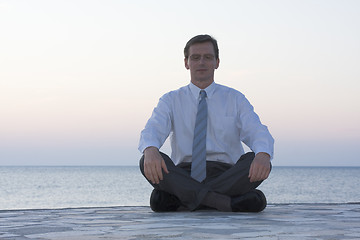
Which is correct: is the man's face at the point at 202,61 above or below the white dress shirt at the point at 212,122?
above

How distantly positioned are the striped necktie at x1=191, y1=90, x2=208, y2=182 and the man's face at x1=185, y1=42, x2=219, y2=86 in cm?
19

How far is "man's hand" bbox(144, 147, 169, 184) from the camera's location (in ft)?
13.5

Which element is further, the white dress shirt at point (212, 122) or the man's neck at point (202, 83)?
the man's neck at point (202, 83)

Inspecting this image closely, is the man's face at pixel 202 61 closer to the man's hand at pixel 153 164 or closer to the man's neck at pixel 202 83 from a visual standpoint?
the man's neck at pixel 202 83

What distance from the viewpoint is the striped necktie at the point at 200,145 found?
14.4 feet

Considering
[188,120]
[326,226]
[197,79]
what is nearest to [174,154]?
[188,120]

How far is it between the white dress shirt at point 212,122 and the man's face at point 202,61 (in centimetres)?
11

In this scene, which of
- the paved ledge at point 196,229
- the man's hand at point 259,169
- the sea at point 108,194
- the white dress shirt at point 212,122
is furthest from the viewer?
the sea at point 108,194

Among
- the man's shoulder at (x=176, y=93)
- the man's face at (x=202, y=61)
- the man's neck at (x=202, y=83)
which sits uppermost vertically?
the man's face at (x=202, y=61)

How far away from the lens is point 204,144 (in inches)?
175

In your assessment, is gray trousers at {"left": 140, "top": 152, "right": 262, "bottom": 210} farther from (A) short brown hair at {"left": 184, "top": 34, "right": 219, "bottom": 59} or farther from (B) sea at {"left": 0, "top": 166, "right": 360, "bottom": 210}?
(B) sea at {"left": 0, "top": 166, "right": 360, "bottom": 210}

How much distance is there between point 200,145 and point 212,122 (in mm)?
229

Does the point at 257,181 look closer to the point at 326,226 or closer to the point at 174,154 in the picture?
the point at 174,154

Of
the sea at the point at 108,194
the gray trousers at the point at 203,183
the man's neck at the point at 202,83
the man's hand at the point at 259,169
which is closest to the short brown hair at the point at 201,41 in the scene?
the man's neck at the point at 202,83
